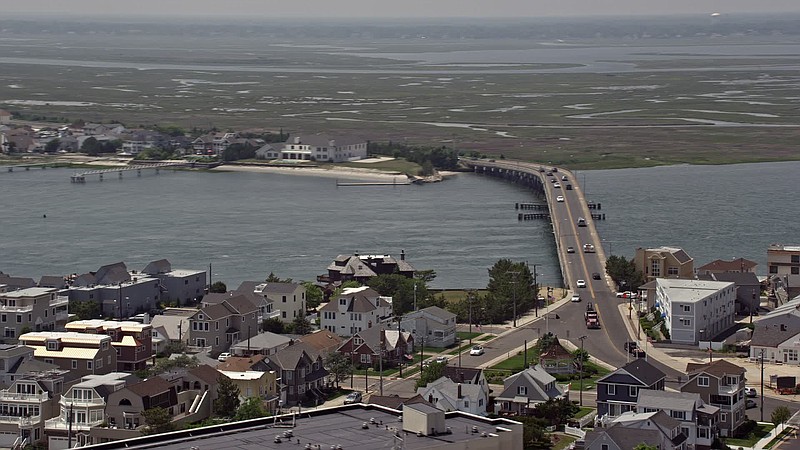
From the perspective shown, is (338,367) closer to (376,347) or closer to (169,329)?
(376,347)

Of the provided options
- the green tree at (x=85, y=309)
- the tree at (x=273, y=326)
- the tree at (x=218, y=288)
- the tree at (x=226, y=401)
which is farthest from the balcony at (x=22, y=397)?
the tree at (x=218, y=288)

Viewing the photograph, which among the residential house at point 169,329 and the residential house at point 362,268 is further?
the residential house at point 362,268

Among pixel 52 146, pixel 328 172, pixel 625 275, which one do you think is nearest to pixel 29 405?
pixel 625 275

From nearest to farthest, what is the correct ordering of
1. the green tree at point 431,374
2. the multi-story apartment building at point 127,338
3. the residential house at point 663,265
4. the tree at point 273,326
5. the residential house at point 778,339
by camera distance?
1. the green tree at point 431,374
2. the multi-story apartment building at point 127,338
3. the residential house at point 778,339
4. the tree at point 273,326
5. the residential house at point 663,265

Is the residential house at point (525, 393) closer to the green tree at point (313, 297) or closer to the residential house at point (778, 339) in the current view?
the residential house at point (778, 339)

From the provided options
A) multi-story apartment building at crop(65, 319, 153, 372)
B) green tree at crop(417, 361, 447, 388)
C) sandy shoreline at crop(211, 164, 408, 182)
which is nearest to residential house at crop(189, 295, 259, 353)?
multi-story apartment building at crop(65, 319, 153, 372)

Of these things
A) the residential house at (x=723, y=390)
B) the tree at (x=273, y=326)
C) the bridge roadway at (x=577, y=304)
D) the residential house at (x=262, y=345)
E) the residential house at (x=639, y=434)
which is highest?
the residential house at (x=639, y=434)

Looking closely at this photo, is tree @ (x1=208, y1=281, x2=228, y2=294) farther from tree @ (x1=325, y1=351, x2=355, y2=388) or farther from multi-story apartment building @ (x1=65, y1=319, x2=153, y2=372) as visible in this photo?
tree @ (x1=325, y1=351, x2=355, y2=388)
